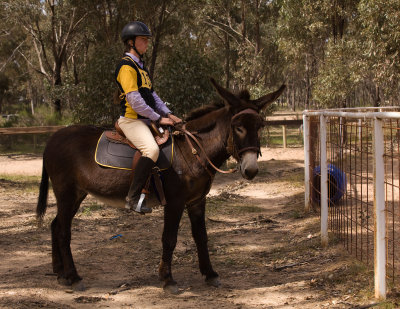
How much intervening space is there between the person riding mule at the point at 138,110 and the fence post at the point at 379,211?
7.24ft

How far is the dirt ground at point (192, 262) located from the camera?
499 centimetres

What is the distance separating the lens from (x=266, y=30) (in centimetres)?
4453

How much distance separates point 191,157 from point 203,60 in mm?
11450

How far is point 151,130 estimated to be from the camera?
5.46 metres

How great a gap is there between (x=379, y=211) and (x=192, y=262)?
287 cm

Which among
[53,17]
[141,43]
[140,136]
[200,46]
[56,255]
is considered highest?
[53,17]

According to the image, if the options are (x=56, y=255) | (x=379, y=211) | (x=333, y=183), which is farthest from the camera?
(x=333, y=183)

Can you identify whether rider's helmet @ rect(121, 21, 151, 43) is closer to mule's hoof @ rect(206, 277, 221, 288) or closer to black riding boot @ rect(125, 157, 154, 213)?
black riding boot @ rect(125, 157, 154, 213)

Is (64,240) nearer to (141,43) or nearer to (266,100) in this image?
(141,43)

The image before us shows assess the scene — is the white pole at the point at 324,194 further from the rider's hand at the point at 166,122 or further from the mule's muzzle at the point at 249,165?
the rider's hand at the point at 166,122

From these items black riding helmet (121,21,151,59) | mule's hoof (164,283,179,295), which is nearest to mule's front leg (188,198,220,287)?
mule's hoof (164,283,179,295)

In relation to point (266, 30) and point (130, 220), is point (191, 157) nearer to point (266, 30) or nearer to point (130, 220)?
point (130, 220)

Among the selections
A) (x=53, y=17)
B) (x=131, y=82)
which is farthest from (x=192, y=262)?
(x=53, y=17)

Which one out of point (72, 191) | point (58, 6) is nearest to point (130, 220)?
point (72, 191)
